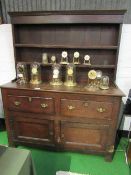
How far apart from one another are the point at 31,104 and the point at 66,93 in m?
0.45

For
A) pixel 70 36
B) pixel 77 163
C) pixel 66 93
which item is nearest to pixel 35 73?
pixel 66 93

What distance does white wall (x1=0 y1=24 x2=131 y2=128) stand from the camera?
6.51ft

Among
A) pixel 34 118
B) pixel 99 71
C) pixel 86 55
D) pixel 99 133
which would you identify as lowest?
pixel 99 133

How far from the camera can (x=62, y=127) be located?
188 centimetres

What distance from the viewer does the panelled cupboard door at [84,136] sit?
1.82m

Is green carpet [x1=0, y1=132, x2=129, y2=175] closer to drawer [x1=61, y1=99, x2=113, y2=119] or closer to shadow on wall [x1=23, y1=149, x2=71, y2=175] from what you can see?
shadow on wall [x1=23, y1=149, x2=71, y2=175]

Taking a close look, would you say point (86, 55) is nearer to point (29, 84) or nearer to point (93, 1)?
point (93, 1)

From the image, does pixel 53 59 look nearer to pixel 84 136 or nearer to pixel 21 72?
pixel 21 72

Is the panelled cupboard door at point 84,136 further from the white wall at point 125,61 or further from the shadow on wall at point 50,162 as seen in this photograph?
the white wall at point 125,61

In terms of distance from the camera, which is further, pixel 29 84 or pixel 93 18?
pixel 29 84

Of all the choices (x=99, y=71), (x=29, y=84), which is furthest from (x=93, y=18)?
(x=29, y=84)

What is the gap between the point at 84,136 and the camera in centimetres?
188

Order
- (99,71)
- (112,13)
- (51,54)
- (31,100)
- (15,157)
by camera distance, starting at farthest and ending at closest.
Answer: (51,54) → (99,71) → (31,100) → (112,13) → (15,157)

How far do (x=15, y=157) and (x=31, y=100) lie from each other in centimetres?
88
